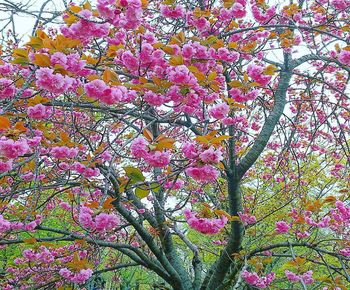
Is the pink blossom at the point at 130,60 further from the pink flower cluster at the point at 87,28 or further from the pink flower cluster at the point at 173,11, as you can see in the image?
the pink flower cluster at the point at 173,11

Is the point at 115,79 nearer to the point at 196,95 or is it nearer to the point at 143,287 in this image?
the point at 196,95

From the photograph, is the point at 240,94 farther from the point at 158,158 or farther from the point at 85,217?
the point at 85,217

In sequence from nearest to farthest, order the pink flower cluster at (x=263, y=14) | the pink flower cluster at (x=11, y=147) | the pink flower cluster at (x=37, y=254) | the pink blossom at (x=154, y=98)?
the pink flower cluster at (x=11, y=147) < the pink blossom at (x=154, y=98) < the pink flower cluster at (x=263, y=14) < the pink flower cluster at (x=37, y=254)

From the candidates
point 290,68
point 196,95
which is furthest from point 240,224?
point 196,95

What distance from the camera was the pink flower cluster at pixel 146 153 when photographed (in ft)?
6.75

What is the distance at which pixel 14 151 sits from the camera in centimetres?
207

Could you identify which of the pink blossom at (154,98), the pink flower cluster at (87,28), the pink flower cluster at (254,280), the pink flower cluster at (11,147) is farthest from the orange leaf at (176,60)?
the pink flower cluster at (254,280)

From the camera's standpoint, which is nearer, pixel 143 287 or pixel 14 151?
pixel 14 151

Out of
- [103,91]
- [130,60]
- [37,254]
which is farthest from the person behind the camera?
[37,254]

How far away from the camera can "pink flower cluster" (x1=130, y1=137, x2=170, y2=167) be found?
2059 mm

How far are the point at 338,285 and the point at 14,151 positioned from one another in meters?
2.87

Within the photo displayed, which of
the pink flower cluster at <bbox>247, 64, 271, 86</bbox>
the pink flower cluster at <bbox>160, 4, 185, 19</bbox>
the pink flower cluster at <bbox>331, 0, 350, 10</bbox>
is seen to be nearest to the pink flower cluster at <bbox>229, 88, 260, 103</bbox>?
the pink flower cluster at <bbox>247, 64, 271, 86</bbox>

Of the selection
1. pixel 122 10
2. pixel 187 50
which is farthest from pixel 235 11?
pixel 122 10

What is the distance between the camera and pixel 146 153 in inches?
82.6
